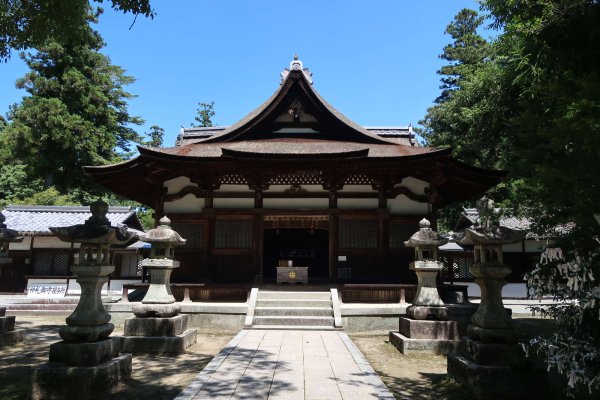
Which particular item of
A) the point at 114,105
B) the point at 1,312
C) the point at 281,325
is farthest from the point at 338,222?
the point at 114,105

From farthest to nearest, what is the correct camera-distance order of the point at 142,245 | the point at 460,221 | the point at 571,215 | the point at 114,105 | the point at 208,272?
1. the point at 114,105
2. the point at 460,221
3. the point at 142,245
4. the point at 208,272
5. the point at 571,215

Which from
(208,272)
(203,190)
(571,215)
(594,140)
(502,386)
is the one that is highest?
(203,190)

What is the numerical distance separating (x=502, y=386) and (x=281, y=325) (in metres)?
6.47

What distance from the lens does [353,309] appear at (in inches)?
445

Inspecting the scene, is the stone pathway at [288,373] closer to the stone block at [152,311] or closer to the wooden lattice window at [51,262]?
the stone block at [152,311]

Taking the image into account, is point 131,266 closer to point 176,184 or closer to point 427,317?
point 176,184

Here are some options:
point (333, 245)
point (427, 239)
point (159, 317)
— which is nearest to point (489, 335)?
point (427, 239)

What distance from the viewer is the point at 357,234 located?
46.2ft

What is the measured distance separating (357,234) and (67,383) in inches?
399

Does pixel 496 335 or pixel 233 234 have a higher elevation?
pixel 233 234

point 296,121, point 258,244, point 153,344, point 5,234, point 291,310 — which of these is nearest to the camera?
point 153,344

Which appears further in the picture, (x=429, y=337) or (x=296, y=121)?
(x=296, y=121)

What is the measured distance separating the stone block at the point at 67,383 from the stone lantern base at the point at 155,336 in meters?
2.99

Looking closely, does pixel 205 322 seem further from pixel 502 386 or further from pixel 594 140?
pixel 594 140
